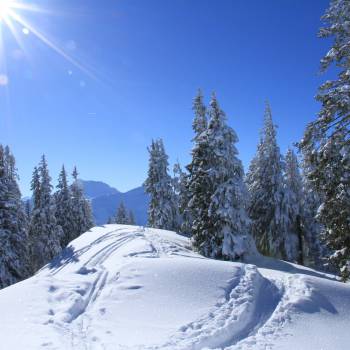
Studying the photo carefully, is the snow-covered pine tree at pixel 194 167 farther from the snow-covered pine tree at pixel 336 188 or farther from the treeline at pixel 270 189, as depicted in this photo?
the snow-covered pine tree at pixel 336 188

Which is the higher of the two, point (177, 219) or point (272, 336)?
point (177, 219)

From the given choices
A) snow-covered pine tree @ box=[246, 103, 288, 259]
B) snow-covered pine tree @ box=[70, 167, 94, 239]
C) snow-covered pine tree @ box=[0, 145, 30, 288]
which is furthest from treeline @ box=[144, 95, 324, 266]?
snow-covered pine tree @ box=[0, 145, 30, 288]

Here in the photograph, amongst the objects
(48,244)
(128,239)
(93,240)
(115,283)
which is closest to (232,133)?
(128,239)

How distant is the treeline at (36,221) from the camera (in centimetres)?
2584

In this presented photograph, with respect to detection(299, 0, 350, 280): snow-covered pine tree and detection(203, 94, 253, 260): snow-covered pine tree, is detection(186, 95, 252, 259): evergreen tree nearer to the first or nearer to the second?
detection(203, 94, 253, 260): snow-covered pine tree

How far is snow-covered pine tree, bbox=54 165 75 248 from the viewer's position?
4191 centimetres

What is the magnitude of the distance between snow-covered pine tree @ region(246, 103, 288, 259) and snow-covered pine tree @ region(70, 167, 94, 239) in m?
22.0

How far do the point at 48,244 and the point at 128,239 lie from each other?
16647mm

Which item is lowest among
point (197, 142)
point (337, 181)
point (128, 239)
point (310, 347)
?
point (310, 347)

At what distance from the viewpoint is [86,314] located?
10336mm

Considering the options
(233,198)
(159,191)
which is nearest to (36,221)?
(159,191)

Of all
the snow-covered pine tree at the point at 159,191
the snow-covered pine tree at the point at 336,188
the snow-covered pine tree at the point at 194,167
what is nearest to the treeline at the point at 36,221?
the snow-covered pine tree at the point at 159,191

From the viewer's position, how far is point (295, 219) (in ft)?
99.8

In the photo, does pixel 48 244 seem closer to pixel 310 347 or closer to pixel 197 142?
pixel 197 142
